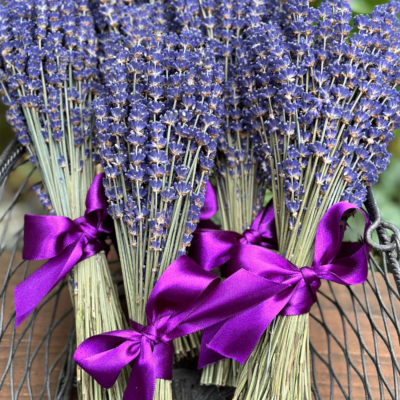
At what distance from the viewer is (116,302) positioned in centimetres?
80

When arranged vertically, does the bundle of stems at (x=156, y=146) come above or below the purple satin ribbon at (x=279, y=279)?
above

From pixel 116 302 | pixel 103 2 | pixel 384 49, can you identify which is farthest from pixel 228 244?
pixel 103 2

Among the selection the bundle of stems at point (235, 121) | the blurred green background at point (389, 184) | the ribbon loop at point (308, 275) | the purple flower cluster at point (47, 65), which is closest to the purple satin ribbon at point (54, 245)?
the purple flower cluster at point (47, 65)

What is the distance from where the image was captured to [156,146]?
0.68 meters

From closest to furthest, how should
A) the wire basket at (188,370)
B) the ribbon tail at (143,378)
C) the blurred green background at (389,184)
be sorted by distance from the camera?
the ribbon tail at (143,378) → the wire basket at (188,370) → the blurred green background at (389,184)

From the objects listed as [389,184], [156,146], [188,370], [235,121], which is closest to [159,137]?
[156,146]

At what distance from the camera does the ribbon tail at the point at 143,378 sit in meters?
0.66

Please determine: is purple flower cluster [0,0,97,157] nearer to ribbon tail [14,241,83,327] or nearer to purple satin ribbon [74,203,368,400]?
ribbon tail [14,241,83,327]

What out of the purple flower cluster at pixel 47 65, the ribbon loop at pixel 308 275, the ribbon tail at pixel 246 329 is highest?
the purple flower cluster at pixel 47 65

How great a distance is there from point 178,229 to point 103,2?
475mm

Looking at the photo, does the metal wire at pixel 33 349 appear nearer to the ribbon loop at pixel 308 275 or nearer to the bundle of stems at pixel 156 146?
the bundle of stems at pixel 156 146

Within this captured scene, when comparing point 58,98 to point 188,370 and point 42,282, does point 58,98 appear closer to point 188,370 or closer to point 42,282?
point 42,282

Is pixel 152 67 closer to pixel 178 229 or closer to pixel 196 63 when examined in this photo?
pixel 196 63

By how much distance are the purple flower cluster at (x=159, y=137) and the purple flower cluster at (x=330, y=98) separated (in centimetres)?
11
